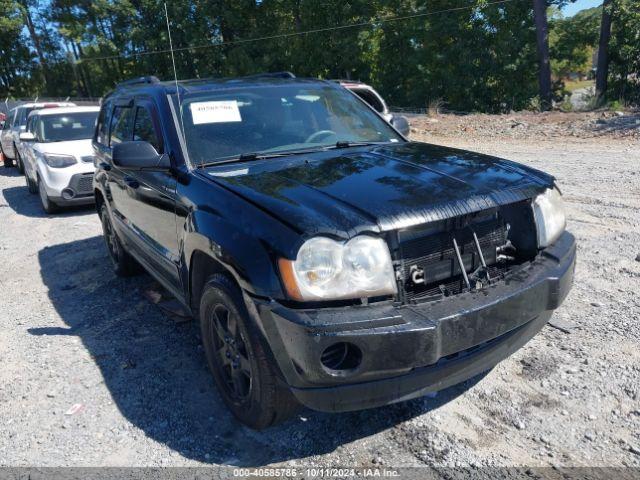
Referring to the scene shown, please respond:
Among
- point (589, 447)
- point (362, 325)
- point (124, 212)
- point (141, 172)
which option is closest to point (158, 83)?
point (141, 172)

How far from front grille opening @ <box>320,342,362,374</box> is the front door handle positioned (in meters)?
2.38

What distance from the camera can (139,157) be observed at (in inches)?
132

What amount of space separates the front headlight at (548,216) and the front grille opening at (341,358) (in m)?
1.29

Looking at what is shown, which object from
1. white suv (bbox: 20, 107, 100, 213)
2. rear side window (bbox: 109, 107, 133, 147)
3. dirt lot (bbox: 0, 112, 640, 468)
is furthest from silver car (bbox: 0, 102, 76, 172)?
dirt lot (bbox: 0, 112, 640, 468)

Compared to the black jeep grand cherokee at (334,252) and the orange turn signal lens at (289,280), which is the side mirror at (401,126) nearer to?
the black jeep grand cherokee at (334,252)

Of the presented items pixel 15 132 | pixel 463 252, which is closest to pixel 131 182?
pixel 463 252

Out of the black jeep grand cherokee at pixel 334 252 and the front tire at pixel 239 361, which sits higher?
the black jeep grand cherokee at pixel 334 252

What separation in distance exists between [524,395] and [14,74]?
198ft

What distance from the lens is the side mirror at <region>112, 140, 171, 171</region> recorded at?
11.0 ft

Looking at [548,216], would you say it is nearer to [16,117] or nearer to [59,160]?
[59,160]

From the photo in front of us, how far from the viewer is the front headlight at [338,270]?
2.34 metres

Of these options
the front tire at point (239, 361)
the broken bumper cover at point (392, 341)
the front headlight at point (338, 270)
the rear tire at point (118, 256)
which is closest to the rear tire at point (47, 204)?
the rear tire at point (118, 256)

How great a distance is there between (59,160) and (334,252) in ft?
25.2

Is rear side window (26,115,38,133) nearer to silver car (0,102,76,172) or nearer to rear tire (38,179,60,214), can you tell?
rear tire (38,179,60,214)
